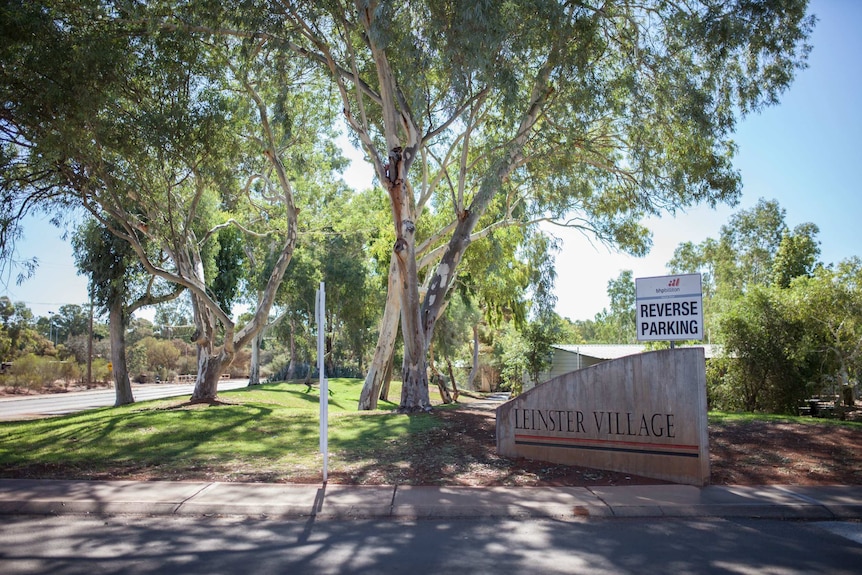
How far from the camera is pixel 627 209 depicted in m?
18.9

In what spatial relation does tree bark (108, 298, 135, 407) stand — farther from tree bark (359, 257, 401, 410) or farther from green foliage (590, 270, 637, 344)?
green foliage (590, 270, 637, 344)

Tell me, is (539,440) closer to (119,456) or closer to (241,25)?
(119,456)

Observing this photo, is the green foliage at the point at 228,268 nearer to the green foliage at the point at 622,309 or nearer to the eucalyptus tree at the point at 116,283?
the eucalyptus tree at the point at 116,283

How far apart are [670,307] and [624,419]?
1741 mm

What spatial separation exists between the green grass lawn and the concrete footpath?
0.95m

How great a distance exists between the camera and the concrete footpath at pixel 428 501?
748 centimetres

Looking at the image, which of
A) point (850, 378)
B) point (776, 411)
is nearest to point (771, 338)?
point (776, 411)

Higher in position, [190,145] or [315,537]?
[190,145]

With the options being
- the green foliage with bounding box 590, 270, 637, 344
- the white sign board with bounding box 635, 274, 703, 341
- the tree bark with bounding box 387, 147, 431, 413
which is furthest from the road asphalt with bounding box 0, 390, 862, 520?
the green foliage with bounding box 590, 270, 637, 344

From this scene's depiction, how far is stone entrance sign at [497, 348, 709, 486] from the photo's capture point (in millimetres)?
8859

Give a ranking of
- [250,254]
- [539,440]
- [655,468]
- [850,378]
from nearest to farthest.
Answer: [655,468]
[539,440]
[850,378]
[250,254]

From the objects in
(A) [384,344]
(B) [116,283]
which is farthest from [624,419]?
(B) [116,283]

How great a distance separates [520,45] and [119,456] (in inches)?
414

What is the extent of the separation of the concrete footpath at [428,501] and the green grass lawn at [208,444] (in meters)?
0.95
